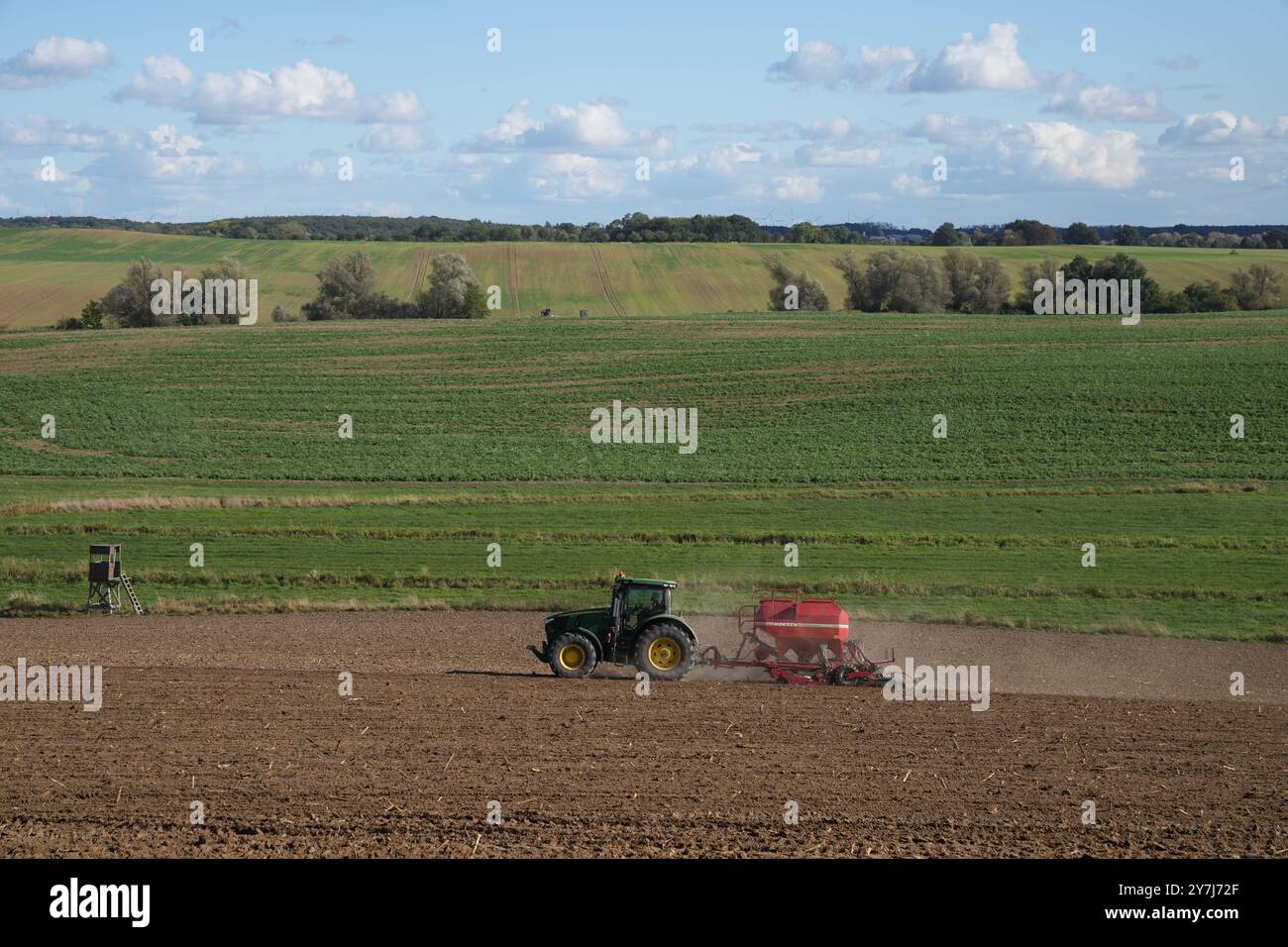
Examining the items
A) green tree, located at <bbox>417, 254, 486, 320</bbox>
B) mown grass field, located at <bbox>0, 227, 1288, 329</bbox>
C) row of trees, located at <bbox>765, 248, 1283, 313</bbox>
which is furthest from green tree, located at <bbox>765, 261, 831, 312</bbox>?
green tree, located at <bbox>417, 254, 486, 320</bbox>

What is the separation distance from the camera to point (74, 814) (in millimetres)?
12211

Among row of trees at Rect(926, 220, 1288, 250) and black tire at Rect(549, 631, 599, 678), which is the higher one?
row of trees at Rect(926, 220, 1288, 250)

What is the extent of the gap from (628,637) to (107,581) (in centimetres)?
1169

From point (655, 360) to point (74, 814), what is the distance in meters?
57.2

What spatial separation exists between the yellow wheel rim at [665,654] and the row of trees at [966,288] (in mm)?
79796

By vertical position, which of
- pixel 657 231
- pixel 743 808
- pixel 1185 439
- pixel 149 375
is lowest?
pixel 743 808

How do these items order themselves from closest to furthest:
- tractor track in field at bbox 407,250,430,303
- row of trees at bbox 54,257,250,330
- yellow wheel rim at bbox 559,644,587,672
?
1. yellow wheel rim at bbox 559,644,587,672
2. row of trees at bbox 54,257,250,330
3. tractor track in field at bbox 407,250,430,303

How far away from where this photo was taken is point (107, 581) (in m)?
24.2

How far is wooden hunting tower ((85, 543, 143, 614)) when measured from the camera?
79.3ft

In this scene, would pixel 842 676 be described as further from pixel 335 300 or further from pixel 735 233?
pixel 735 233

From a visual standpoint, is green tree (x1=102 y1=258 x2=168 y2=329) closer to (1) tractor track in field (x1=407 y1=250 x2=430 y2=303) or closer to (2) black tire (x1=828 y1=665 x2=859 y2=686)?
(1) tractor track in field (x1=407 y1=250 x2=430 y2=303)

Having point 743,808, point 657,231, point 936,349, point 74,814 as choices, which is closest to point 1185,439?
point 936,349

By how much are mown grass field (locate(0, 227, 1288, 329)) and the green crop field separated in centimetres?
1823

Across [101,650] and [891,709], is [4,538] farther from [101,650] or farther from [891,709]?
[891,709]
